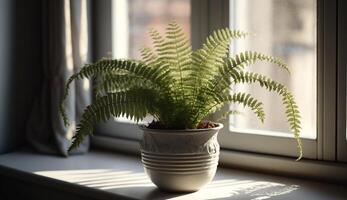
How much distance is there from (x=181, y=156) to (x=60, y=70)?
80 centimetres

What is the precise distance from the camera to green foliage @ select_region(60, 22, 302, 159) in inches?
53.0

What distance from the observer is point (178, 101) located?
136 centimetres

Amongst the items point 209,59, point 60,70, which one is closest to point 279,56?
point 209,59

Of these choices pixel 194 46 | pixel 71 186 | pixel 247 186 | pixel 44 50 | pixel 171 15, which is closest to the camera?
pixel 247 186

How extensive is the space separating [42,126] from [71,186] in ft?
1.68

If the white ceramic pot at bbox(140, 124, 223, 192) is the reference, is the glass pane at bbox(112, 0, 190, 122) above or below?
above

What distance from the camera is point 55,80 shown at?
196 centimetres

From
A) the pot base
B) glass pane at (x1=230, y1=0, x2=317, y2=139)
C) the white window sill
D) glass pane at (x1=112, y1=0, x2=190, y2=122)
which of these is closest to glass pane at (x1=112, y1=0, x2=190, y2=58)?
glass pane at (x1=112, y1=0, x2=190, y2=122)

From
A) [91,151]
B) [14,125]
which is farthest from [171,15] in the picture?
[14,125]

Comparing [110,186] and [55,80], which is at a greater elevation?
[55,80]

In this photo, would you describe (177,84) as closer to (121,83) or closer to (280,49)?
(121,83)

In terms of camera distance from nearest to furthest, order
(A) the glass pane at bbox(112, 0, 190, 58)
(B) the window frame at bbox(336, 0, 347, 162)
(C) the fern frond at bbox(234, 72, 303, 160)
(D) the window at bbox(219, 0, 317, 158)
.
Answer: (C) the fern frond at bbox(234, 72, 303, 160), (B) the window frame at bbox(336, 0, 347, 162), (D) the window at bbox(219, 0, 317, 158), (A) the glass pane at bbox(112, 0, 190, 58)

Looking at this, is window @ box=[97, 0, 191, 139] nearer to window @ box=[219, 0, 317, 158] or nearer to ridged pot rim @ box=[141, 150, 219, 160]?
window @ box=[219, 0, 317, 158]

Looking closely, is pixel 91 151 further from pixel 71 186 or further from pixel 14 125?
pixel 71 186
